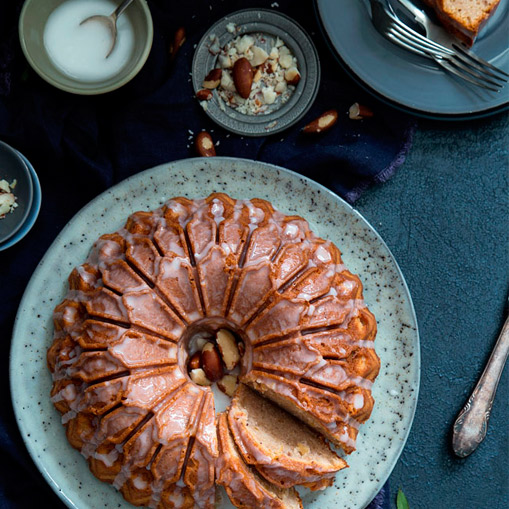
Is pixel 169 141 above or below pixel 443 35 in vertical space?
below

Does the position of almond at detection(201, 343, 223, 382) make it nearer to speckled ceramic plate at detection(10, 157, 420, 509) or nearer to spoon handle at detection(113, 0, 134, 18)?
speckled ceramic plate at detection(10, 157, 420, 509)

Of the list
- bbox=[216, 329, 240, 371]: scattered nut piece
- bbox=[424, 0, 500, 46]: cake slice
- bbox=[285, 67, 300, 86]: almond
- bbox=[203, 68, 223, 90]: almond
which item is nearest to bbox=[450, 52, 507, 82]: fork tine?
bbox=[424, 0, 500, 46]: cake slice

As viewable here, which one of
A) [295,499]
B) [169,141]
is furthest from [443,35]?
[295,499]

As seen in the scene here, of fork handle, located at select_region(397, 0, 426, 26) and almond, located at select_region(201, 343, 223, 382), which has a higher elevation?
fork handle, located at select_region(397, 0, 426, 26)

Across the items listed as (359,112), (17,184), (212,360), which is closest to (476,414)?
(212,360)

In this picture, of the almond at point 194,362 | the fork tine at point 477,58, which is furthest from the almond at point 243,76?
the almond at point 194,362

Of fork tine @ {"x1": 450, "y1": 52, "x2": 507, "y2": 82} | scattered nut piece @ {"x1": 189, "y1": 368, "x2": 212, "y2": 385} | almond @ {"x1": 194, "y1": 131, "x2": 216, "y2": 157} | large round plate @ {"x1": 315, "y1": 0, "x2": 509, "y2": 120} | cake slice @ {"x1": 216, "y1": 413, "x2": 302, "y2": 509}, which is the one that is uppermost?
A: fork tine @ {"x1": 450, "y1": 52, "x2": 507, "y2": 82}

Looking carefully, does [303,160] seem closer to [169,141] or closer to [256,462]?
[169,141]
